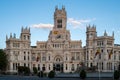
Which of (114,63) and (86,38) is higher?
(86,38)

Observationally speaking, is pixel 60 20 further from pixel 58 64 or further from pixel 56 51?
pixel 58 64

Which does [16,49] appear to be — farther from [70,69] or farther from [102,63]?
[102,63]

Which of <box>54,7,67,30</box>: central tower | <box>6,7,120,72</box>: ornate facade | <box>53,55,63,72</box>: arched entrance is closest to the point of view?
<box>6,7,120,72</box>: ornate facade

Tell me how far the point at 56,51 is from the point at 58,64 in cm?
581

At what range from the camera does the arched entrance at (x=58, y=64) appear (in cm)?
15250

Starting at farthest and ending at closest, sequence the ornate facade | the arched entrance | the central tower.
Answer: the central tower
the arched entrance
the ornate facade

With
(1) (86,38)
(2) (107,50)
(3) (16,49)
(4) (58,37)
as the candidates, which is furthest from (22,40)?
(2) (107,50)

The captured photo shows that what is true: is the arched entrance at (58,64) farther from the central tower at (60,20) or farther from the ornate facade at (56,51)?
the central tower at (60,20)

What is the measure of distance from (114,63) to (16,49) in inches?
1661

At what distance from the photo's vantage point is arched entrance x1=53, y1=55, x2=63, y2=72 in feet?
500

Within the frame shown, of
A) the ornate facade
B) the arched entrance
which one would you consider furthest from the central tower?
the arched entrance

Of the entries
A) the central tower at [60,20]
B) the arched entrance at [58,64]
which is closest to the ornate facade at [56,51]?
the arched entrance at [58,64]

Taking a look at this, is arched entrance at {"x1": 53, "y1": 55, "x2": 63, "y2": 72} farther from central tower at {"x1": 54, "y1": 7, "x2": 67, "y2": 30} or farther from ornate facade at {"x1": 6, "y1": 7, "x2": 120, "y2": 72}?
central tower at {"x1": 54, "y1": 7, "x2": 67, "y2": 30}

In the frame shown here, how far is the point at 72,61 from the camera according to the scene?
150 meters
